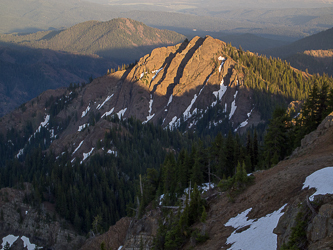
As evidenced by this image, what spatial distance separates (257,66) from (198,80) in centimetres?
3463

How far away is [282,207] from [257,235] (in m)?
3.07

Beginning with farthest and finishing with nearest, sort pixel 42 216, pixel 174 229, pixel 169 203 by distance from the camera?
1. pixel 42 216
2. pixel 169 203
3. pixel 174 229

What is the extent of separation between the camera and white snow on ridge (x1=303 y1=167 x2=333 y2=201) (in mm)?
19509

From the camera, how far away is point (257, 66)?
18038cm

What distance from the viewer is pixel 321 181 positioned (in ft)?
69.8

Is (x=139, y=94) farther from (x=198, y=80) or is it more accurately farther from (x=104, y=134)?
(x=104, y=134)

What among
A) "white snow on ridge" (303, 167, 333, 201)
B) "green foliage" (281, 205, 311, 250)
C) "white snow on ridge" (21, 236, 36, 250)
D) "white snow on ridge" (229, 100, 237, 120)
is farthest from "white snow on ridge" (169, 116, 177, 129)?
"green foliage" (281, 205, 311, 250)

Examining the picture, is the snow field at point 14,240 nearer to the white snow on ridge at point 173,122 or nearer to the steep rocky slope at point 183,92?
the steep rocky slope at point 183,92

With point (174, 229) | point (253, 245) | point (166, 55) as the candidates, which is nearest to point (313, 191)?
point (253, 245)

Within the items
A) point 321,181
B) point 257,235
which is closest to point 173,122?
point 321,181

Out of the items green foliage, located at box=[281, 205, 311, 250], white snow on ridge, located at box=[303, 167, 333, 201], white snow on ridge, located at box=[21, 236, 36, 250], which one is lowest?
white snow on ridge, located at box=[21, 236, 36, 250]

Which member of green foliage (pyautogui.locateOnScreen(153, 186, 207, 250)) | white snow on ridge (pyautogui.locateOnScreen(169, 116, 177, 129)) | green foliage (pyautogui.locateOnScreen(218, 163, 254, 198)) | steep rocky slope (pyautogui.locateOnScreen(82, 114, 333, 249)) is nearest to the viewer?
steep rocky slope (pyautogui.locateOnScreen(82, 114, 333, 249))

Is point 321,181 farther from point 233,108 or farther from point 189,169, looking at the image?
point 233,108

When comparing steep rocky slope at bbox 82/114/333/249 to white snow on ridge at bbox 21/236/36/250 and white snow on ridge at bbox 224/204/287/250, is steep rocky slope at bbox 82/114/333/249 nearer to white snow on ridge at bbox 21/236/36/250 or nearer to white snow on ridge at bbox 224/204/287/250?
white snow on ridge at bbox 224/204/287/250
